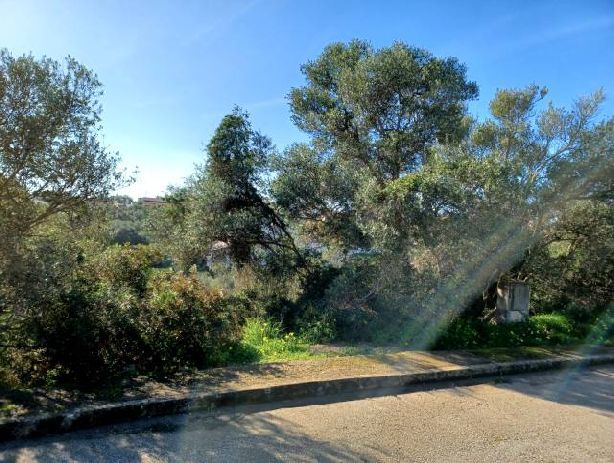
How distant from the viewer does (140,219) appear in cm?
1047

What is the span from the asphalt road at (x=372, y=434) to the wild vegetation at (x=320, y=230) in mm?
1337

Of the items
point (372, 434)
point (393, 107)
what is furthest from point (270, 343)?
point (393, 107)

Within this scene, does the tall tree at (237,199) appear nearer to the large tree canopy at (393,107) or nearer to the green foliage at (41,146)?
the large tree canopy at (393,107)

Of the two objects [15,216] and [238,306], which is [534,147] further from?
[15,216]

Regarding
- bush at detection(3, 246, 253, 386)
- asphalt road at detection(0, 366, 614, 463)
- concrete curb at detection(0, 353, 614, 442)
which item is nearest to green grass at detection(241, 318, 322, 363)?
bush at detection(3, 246, 253, 386)

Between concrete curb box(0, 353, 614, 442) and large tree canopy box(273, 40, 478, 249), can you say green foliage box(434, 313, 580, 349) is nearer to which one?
concrete curb box(0, 353, 614, 442)

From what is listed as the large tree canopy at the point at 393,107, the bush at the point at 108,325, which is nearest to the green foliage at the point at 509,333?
the large tree canopy at the point at 393,107

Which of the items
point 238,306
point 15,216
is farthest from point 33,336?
point 238,306

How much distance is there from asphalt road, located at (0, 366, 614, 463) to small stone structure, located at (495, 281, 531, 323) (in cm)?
340

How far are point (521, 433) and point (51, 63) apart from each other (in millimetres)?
6021

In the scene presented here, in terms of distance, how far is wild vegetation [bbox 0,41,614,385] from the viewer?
14.5ft

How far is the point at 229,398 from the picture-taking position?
4082 mm

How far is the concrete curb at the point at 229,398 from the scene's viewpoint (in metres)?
3.29

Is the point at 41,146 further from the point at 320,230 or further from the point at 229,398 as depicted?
the point at 320,230
